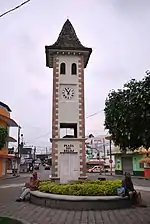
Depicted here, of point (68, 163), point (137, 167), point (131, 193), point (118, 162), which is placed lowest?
point (131, 193)

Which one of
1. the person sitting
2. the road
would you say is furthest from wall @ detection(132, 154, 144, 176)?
the road

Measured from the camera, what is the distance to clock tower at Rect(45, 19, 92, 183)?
23266 millimetres

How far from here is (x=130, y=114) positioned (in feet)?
35.5

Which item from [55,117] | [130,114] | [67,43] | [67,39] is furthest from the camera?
[67,39]

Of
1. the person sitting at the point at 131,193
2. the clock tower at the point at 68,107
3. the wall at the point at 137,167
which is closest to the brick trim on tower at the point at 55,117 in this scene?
the clock tower at the point at 68,107

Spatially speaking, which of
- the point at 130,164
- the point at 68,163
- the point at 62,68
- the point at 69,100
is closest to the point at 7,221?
the point at 68,163

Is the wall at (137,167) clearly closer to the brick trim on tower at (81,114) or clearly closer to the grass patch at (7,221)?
the brick trim on tower at (81,114)

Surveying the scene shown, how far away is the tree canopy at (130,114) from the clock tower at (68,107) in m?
11.6

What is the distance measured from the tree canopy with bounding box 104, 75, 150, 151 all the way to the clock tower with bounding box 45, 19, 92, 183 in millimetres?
11621

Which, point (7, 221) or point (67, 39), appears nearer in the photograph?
point (7, 221)

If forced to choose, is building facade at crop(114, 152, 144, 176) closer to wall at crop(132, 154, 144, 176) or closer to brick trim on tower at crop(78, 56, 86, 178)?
wall at crop(132, 154, 144, 176)

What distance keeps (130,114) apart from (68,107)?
46.0 ft

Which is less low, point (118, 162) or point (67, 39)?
point (67, 39)

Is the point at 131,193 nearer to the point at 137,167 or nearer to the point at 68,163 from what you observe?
the point at 68,163
